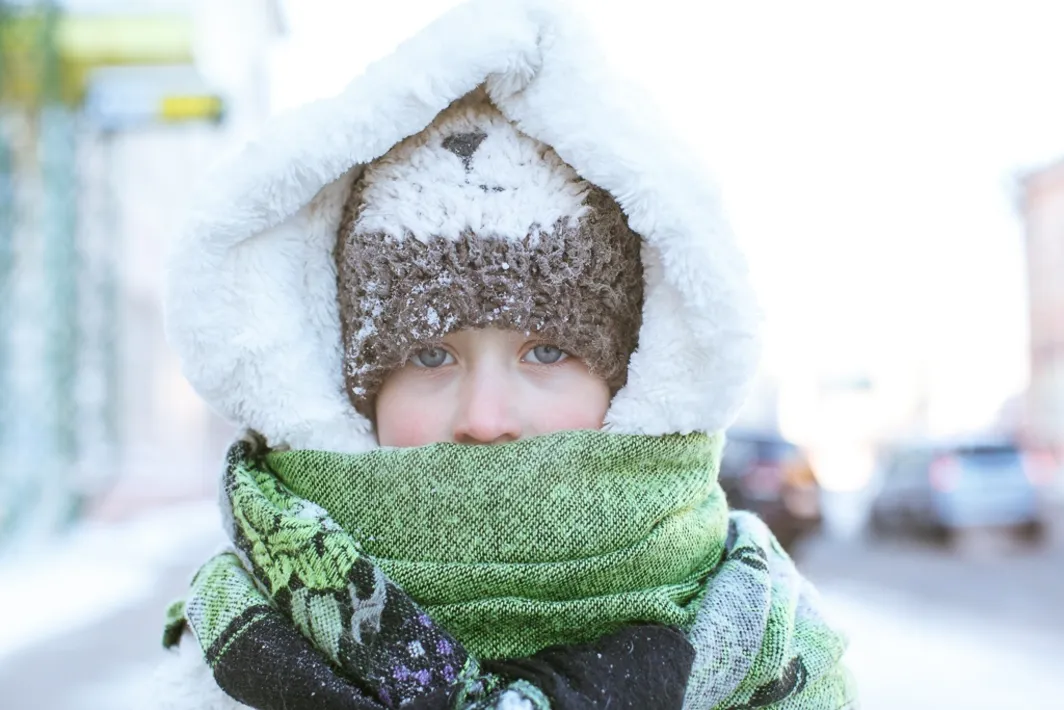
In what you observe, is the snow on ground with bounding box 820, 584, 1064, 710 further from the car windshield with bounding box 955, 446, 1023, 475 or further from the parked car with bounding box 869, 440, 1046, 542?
the car windshield with bounding box 955, 446, 1023, 475

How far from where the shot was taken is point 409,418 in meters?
1.16

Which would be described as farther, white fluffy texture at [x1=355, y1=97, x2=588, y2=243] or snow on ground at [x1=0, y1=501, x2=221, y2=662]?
snow on ground at [x1=0, y1=501, x2=221, y2=662]

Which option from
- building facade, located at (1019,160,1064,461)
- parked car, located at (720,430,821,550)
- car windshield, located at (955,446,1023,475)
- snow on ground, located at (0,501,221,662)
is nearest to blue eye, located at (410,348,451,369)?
snow on ground, located at (0,501,221,662)

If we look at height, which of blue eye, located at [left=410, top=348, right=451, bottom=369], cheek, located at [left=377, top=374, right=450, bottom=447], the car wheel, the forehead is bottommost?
the car wheel

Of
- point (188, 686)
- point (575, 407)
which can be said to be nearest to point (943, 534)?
point (575, 407)

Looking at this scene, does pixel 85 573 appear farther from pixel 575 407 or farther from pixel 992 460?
pixel 992 460

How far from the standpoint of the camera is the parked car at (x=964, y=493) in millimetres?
10172

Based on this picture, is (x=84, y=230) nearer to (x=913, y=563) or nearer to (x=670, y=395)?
(x=913, y=563)

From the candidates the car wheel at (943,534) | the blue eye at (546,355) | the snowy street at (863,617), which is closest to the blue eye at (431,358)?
the blue eye at (546,355)

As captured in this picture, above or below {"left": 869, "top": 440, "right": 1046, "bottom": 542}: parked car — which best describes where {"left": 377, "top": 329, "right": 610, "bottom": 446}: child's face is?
above

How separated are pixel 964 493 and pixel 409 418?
10.7m

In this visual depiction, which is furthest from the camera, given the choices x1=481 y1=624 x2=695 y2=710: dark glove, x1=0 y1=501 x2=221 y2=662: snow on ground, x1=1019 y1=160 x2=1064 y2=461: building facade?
x1=1019 y1=160 x2=1064 y2=461: building facade

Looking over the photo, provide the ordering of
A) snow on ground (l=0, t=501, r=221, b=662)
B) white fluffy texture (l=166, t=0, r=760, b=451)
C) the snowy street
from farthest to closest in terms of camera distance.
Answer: snow on ground (l=0, t=501, r=221, b=662)
the snowy street
white fluffy texture (l=166, t=0, r=760, b=451)

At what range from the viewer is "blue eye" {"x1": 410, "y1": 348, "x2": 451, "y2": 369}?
3.82ft
